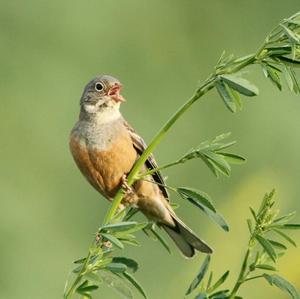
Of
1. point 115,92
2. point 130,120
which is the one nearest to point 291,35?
point 115,92

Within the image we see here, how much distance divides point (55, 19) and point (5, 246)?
4.96 m

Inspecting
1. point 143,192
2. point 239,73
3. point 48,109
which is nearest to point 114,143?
point 143,192

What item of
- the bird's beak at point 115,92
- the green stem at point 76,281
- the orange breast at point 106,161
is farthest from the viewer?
the bird's beak at point 115,92

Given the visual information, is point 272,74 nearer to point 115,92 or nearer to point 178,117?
point 178,117

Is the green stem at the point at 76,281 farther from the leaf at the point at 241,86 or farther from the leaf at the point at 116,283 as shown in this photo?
the leaf at the point at 241,86

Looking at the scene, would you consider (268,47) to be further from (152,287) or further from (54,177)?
(54,177)

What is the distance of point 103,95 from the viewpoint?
4641mm

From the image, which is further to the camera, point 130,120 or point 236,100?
point 130,120

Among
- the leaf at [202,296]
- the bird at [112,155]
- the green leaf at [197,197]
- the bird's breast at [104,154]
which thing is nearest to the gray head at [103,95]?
the bird at [112,155]

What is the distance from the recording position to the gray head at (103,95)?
4586mm

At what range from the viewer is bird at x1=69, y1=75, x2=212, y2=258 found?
4.38 m

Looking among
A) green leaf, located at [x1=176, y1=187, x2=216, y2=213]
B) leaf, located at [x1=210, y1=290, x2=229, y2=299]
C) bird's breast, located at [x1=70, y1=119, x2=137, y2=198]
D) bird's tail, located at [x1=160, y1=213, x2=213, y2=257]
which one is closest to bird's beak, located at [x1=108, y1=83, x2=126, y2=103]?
bird's breast, located at [x1=70, y1=119, x2=137, y2=198]

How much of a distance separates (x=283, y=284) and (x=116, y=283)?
362 mm

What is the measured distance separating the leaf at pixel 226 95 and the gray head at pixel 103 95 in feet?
6.90
